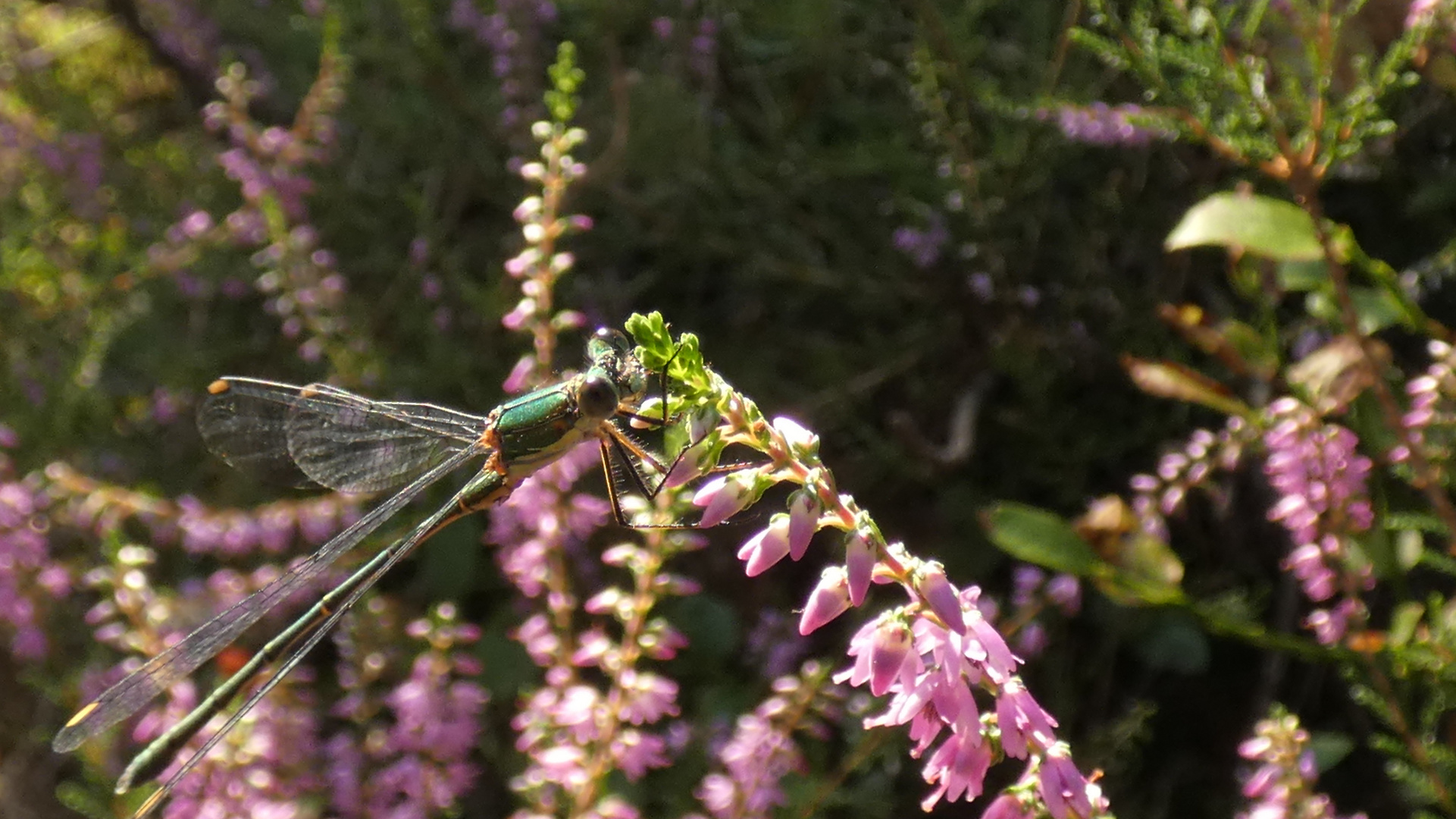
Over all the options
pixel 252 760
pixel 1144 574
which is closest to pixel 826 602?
pixel 1144 574

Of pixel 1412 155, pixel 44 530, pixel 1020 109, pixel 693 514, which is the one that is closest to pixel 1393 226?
pixel 1412 155

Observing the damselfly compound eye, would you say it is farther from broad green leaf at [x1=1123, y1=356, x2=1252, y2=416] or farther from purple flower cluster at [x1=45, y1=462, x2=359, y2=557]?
purple flower cluster at [x1=45, y1=462, x2=359, y2=557]

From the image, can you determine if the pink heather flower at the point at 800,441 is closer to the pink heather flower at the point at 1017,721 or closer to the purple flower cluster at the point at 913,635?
the purple flower cluster at the point at 913,635

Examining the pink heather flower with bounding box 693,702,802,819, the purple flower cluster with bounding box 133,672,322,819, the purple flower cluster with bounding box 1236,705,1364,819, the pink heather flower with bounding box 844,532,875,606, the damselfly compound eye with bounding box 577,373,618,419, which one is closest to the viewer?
the pink heather flower with bounding box 844,532,875,606

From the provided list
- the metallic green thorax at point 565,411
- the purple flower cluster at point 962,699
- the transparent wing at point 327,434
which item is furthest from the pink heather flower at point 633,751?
the purple flower cluster at point 962,699

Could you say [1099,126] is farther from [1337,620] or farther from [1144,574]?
[1337,620]

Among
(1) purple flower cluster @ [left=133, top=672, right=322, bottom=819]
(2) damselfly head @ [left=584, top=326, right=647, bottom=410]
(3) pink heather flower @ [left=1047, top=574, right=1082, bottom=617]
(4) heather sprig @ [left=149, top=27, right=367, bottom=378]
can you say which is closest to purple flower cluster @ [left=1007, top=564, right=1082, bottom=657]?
(3) pink heather flower @ [left=1047, top=574, right=1082, bottom=617]

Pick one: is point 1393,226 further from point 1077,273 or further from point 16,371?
point 16,371
